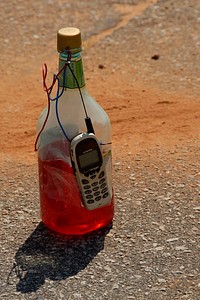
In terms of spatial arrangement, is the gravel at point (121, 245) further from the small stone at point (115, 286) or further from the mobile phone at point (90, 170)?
the mobile phone at point (90, 170)

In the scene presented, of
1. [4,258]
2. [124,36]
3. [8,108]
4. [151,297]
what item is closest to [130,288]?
[151,297]

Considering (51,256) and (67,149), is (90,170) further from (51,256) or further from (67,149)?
(51,256)

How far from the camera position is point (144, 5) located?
6.58 meters

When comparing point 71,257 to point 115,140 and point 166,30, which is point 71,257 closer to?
point 115,140

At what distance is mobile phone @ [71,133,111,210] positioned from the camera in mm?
3354

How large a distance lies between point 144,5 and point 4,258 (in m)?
3.50

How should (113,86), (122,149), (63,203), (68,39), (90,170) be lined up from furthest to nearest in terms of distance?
(113,86), (122,149), (63,203), (90,170), (68,39)

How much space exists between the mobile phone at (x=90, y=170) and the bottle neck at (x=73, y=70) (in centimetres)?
22

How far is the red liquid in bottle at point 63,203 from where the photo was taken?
138 inches

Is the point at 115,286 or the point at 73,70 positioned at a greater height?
the point at 73,70

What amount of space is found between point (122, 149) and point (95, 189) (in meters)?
1.02

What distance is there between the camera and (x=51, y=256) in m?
3.57

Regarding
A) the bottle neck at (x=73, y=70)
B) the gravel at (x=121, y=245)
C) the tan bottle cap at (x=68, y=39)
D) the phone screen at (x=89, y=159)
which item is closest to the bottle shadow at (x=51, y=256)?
the gravel at (x=121, y=245)

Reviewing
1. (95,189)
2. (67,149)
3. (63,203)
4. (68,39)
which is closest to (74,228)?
(63,203)
